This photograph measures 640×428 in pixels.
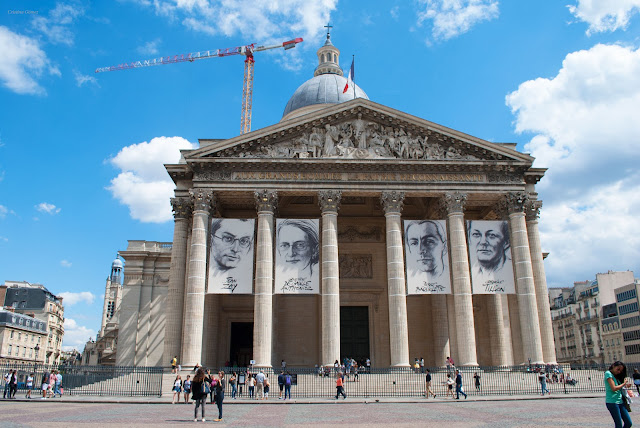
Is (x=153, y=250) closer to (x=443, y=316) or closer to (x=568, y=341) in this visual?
(x=443, y=316)

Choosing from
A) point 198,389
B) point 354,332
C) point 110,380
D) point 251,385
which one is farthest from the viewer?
→ point 354,332

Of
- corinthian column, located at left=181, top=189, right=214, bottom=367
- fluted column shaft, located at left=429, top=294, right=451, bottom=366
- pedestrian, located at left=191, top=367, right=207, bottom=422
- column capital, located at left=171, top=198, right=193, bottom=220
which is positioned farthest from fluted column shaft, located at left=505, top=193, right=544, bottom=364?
pedestrian, located at left=191, top=367, right=207, bottom=422

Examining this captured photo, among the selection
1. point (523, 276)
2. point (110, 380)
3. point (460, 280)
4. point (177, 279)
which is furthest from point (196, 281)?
point (523, 276)

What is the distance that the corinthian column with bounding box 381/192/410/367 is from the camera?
28859 mm

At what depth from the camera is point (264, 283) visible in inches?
1174

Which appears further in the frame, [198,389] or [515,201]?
[515,201]

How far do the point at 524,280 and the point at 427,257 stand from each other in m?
5.60

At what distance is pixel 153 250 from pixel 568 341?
5591cm

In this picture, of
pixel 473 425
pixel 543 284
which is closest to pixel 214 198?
pixel 543 284

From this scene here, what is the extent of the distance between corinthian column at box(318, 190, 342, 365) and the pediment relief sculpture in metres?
2.72

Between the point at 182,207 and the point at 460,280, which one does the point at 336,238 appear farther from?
the point at 182,207

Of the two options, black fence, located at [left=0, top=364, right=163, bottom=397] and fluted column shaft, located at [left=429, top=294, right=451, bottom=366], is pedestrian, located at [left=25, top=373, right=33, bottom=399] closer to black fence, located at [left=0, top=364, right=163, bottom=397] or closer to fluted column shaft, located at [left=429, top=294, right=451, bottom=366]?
black fence, located at [left=0, top=364, right=163, bottom=397]

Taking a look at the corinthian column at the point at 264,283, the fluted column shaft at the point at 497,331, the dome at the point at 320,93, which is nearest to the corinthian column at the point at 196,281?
the corinthian column at the point at 264,283

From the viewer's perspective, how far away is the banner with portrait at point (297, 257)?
98.0 ft
